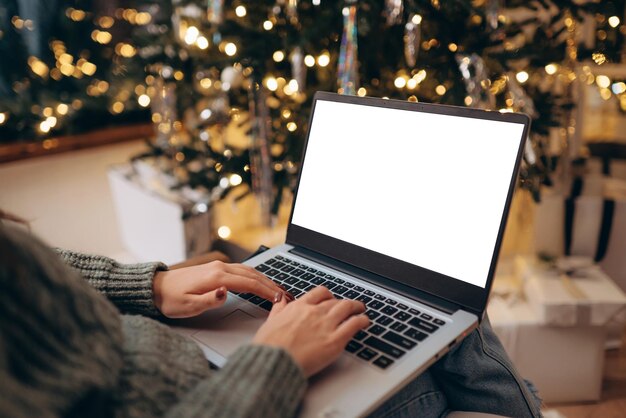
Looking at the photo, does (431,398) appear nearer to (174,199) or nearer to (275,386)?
(275,386)

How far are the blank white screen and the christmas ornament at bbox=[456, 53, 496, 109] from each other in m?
0.54

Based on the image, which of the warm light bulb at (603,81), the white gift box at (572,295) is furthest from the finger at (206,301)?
the warm light bulb at (603,81)

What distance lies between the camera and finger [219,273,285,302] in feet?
2.18

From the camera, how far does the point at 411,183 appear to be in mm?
717

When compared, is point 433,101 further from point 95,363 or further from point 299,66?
point 95,363

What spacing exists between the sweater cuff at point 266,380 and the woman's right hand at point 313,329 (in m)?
0.02

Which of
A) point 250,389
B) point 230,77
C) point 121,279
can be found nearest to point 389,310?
point 250,389

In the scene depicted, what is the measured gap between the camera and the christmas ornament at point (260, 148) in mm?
1409

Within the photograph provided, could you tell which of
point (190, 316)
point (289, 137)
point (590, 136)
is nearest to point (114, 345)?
point (190, 316)

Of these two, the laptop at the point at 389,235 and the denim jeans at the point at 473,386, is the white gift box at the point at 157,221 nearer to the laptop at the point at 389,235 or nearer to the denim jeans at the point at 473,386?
the laptop at the point at 389,235

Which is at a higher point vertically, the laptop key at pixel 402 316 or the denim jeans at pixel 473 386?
the laptop key at pixel 402 316

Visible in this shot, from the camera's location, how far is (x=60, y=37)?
7.60ft

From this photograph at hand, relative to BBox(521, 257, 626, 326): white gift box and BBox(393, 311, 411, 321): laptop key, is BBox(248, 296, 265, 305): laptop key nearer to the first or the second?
BBox(393, 311, 411, 321): laptop key

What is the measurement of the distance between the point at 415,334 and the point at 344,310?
9 cm
